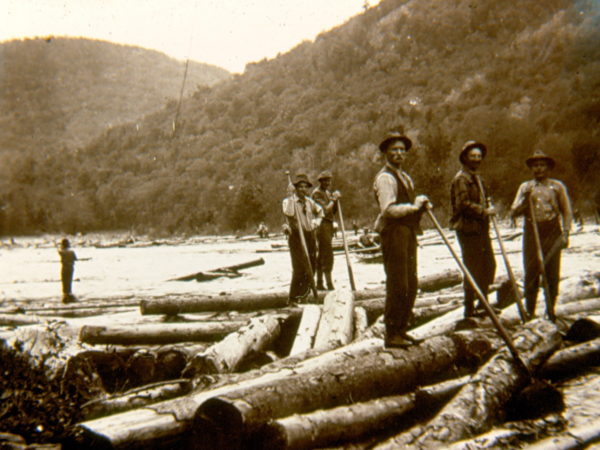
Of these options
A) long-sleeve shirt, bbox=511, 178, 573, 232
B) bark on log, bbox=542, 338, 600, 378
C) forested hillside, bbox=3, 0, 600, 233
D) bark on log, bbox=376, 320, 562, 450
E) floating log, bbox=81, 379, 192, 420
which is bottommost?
bark on log, bbox=542, 338, 600, 378

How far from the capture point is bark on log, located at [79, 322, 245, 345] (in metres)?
6.30

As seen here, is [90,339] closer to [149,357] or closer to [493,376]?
[149,357]

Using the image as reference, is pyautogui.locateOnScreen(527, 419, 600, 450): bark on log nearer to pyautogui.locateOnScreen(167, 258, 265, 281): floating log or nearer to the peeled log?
the peeled log

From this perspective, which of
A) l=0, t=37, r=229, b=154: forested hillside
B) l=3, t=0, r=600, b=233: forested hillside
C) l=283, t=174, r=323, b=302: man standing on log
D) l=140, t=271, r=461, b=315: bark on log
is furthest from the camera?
l=0, t=37, r=229, b=154: forested hillside

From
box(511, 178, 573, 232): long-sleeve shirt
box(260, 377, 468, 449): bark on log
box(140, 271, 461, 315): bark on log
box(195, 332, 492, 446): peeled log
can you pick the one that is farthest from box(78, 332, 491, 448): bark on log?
box(140, 271, 461, 315): bark on log

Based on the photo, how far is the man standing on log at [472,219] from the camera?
613 centimetres

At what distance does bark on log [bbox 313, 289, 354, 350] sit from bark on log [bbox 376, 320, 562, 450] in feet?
5.76

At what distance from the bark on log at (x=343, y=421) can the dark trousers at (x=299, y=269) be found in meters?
4.42

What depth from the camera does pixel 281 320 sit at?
6605 millimetres

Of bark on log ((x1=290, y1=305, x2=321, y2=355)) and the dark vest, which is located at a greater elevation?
the dark vest

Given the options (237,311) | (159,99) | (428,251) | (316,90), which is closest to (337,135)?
(316,90)

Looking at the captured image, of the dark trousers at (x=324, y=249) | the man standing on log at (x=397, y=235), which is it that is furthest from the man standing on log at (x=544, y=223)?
the dark trousers at (x=324, y=249)

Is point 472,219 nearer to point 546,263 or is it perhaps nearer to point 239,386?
point 546,263

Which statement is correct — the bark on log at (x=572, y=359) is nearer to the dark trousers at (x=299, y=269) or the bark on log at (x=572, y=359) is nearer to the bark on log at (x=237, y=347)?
the bark on log at (x=237, y=347)
